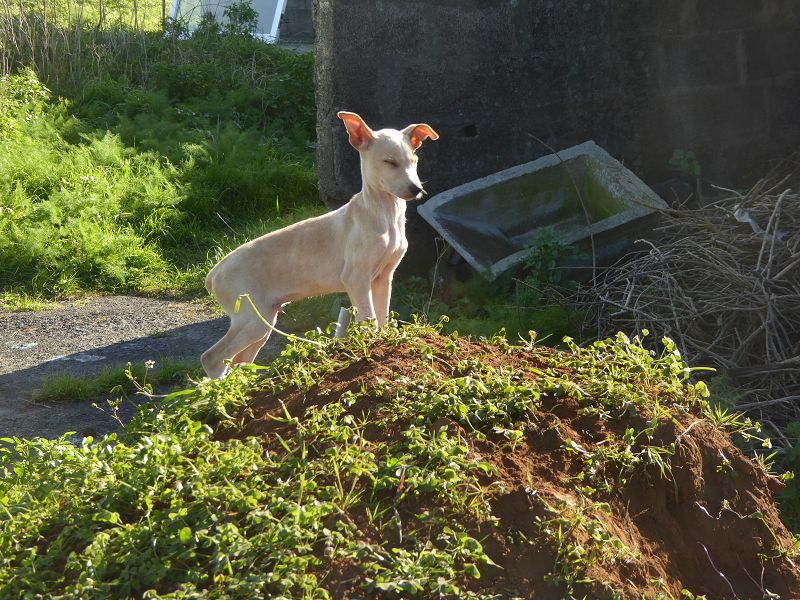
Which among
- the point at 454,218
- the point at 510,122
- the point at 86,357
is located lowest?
the point at 86,357

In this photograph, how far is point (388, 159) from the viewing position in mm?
5633

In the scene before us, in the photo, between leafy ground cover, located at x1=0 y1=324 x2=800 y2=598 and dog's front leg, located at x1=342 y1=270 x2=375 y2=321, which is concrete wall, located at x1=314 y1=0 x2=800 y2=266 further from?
leafy ground cover, located at x1=0 y1=324 x2=800 y2=598

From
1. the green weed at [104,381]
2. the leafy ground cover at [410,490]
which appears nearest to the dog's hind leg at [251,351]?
the green weed at [104,381]

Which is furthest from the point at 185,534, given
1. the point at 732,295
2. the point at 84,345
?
the point at 84,345

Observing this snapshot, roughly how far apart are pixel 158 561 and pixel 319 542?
1.48 feet

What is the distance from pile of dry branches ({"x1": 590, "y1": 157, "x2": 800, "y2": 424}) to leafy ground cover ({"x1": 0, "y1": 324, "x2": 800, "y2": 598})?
1896 mm

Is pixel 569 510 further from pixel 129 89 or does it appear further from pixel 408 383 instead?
pixel 129 89

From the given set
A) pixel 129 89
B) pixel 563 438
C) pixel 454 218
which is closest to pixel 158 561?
pixel 563 438

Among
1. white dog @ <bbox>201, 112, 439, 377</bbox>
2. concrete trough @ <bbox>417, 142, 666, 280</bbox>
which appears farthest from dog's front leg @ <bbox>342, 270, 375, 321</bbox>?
concrete trough @ <bbox>417, 142, 666, 280</bbox>

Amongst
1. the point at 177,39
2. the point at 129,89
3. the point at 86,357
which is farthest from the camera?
the point at 177,39

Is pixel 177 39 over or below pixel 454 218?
over

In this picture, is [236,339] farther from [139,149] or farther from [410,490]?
[139,149]

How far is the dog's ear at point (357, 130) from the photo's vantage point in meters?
5.71

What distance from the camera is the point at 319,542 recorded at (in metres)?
Answer: 2.78
